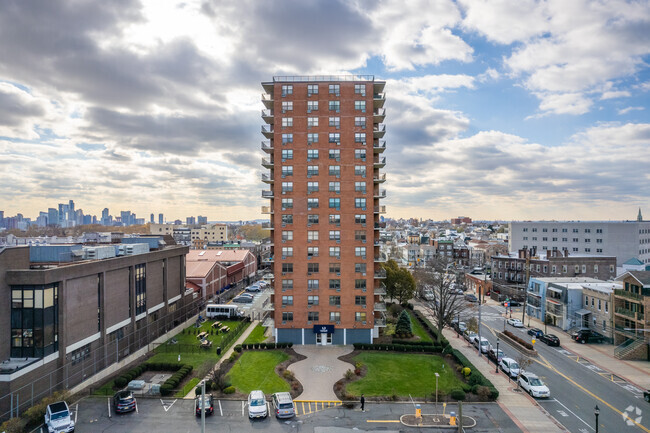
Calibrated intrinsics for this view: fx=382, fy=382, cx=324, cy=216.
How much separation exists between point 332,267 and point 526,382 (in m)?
25.5

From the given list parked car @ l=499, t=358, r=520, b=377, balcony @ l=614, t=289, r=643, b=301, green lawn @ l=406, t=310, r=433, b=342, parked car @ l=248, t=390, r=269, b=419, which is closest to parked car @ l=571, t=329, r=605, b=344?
balcony @ l=614, t=289, r=643, b=301

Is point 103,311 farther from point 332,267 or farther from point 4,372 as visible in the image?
point 332,267

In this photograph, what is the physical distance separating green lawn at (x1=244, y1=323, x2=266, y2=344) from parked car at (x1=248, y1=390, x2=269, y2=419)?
20924 mm

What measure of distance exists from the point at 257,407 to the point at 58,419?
14.6 meters

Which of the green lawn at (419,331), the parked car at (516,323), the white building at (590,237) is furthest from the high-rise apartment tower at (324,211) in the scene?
the white building at (590,237)

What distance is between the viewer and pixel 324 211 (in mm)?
52062

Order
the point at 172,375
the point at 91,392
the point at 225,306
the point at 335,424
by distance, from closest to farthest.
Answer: the point at 335,424 → the point at 91,392 → the point at 172,375 → the point at 225,306

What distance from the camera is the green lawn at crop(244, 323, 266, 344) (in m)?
53.0

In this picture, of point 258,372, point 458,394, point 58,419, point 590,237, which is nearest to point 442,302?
point 458,394

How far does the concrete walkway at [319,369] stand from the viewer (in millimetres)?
36050

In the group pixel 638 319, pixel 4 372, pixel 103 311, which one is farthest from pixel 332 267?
pixel 638 319

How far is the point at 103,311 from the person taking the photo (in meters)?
41.0

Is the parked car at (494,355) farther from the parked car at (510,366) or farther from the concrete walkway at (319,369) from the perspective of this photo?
the concrete walkway at (319,369)

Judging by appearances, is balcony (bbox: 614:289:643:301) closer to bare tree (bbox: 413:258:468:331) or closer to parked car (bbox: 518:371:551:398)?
bare tree (bbox: 413:258:468:331)
